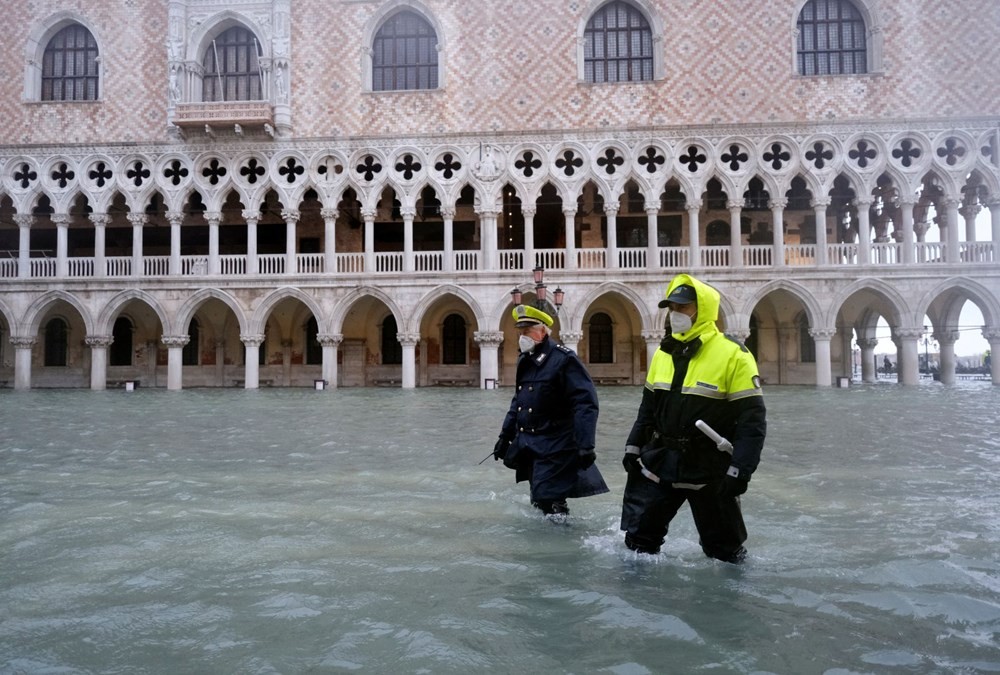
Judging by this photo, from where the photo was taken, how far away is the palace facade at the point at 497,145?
74.7ft

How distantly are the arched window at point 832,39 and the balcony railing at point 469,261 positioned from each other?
228 inches

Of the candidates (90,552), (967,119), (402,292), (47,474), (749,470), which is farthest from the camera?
(402,292)

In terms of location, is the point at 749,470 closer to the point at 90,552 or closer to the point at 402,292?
the point at 90,552

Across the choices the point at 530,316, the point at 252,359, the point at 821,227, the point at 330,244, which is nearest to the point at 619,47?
the point at 821,227

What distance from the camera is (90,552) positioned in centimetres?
465

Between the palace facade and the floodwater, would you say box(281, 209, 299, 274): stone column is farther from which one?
the floodwater

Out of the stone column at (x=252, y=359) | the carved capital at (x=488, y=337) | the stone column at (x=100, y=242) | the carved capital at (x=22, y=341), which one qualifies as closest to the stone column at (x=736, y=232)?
the carved capital at (x=488, y=337)

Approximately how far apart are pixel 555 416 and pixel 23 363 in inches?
995

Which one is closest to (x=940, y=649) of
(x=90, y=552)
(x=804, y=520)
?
(x=804, y=520)

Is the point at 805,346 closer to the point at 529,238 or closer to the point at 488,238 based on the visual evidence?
the point at 529,238

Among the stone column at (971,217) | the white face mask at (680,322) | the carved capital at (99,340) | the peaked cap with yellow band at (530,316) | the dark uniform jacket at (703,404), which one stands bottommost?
the dark uniform jacket at (703,404)

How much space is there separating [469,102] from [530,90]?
1992 millimetres

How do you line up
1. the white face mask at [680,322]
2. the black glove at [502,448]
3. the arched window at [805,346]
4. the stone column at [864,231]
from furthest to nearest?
the arched window at [805,346] < the stone column at [864,231] < the black glove at [502,448] < the white face mask at [680,322]

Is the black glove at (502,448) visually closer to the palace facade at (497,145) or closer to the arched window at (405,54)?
the palace facade at (497,145)
